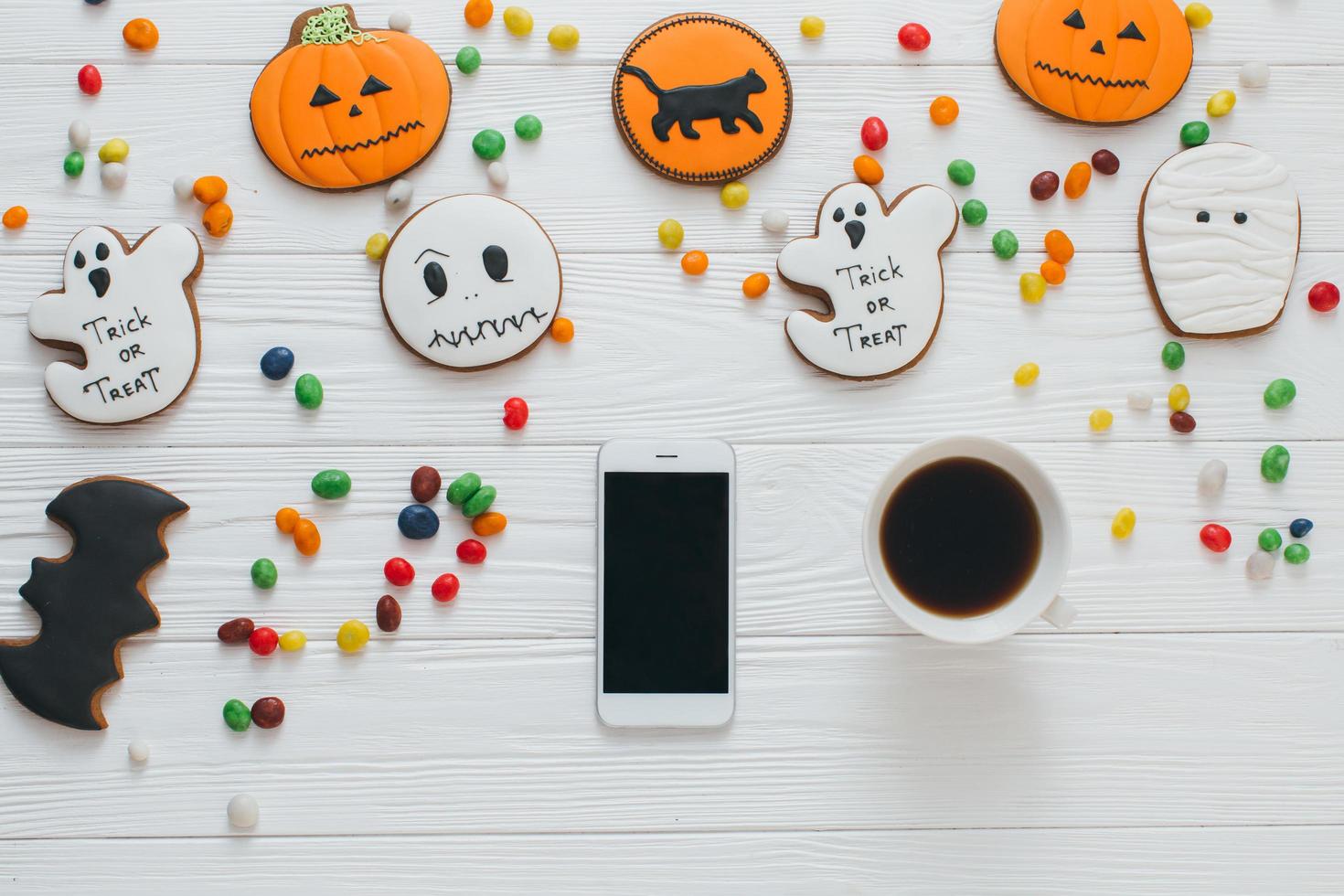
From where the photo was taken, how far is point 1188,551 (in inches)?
27.9

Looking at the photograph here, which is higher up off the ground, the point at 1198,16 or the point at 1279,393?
the point at 1198,16

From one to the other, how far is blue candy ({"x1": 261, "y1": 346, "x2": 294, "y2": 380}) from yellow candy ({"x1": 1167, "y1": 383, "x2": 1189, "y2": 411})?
0.65 meters

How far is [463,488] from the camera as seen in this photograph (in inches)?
26.5

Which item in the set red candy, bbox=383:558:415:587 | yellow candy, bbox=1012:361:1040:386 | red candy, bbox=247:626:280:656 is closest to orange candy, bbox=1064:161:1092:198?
yellow candy, bbox=1012:361:1040:386

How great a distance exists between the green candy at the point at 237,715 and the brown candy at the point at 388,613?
110mm

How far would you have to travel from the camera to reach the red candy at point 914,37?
713mm

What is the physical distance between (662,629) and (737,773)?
0.40 feet

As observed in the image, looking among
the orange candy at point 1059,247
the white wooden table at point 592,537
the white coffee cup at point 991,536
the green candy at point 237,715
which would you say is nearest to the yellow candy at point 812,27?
the white wooden table at point 592,537

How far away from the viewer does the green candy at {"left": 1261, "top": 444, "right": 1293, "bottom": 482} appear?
0.70 metres

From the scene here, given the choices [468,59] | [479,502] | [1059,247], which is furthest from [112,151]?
[1059,247]

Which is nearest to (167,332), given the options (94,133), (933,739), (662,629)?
(94,133)

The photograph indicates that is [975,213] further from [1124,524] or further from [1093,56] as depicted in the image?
[1124,524]

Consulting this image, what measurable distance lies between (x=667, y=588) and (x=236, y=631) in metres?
0.31

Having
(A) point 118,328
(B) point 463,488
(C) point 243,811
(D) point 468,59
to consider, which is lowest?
(C) point 243,811
